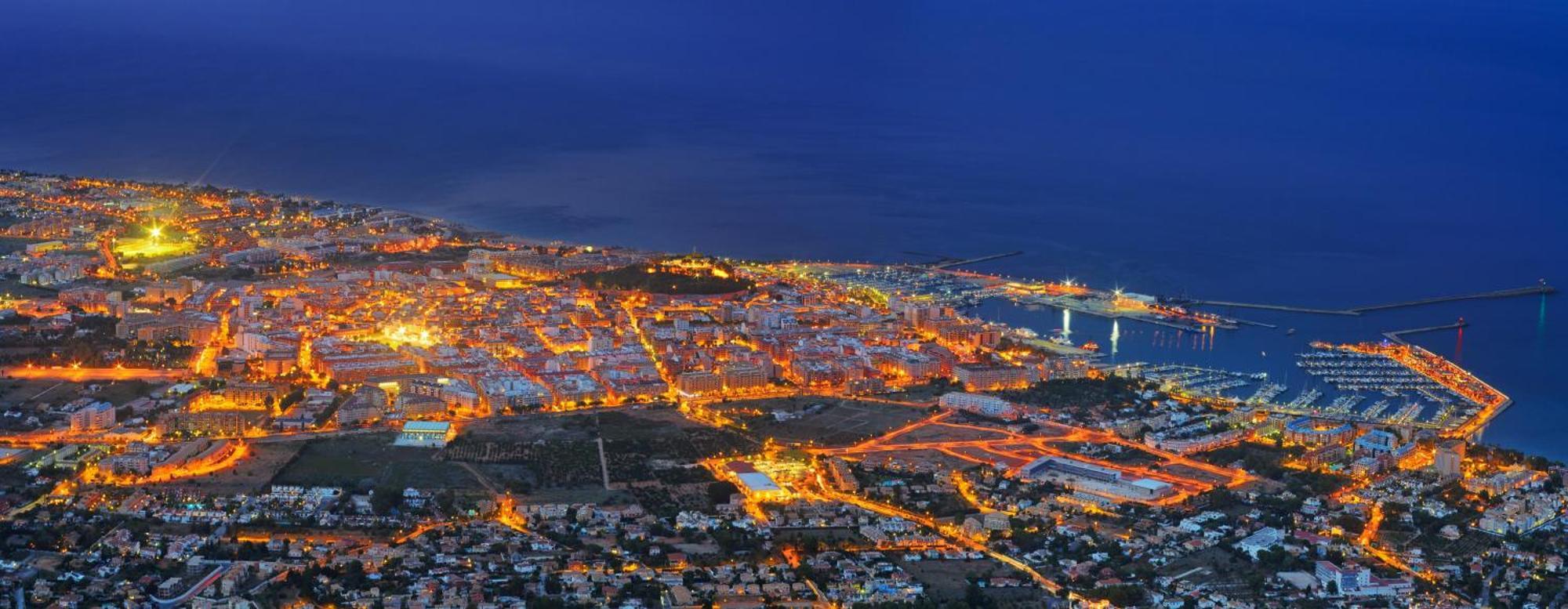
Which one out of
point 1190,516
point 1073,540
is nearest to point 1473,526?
point 1190,516

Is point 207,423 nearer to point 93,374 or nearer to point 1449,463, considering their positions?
point 93,374

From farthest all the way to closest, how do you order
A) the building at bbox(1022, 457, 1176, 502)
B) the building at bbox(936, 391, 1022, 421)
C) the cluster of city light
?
the cluster of city light, the building at bbox(936, 391, 1022, 421), the building at bbox(1022, 457, 1176, 502)

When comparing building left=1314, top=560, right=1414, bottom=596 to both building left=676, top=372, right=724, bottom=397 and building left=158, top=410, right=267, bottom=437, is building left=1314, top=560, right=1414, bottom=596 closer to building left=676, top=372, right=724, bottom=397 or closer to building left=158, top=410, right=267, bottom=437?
building left=676, top=372, right=724, bottom=397

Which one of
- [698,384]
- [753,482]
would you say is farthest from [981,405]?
[753,482]

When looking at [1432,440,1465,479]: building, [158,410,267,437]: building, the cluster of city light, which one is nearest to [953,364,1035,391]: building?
[1432,440,1465,479]: building

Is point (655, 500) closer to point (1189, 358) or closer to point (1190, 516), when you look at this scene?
point (1190, 516)

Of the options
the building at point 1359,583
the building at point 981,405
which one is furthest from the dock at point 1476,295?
the building at point 1359,583
